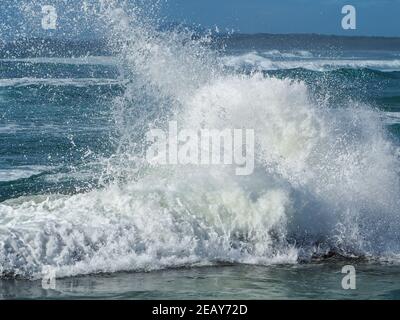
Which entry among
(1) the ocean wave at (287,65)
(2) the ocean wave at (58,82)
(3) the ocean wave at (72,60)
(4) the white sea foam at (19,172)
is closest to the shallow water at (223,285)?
(4) the white sea foam at (19,172)

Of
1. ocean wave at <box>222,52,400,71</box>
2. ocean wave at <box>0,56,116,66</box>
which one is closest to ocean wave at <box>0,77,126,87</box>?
ocean wave at <box>0,56,116,66</box>

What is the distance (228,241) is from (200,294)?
1.60m

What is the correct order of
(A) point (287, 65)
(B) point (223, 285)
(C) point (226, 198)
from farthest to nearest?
(A) point (287, 65) < (C) point (226, 198) < (B) point (223, 285)

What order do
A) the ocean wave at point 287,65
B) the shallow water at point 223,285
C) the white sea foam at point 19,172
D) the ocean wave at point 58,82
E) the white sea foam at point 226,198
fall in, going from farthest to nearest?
the ocean wave at point 287,65 < the ocean wave at point 58,82 < the white sea foam at point 19,172 < the white sea foam at point 226,198 < the shallow water at point 223,285

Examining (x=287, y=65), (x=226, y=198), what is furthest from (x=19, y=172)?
(x=287, y=65)

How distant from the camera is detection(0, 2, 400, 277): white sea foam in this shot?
895 cm

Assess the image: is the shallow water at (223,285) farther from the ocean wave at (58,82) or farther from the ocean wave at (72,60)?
the ocean wave at (72,60)

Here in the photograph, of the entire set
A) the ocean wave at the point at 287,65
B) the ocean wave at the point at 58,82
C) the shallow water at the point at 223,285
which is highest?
the ocean wave at the point at 287,65

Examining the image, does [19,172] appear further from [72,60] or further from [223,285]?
[72,60]

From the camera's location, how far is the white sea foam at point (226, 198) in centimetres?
895

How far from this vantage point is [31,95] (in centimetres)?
2616

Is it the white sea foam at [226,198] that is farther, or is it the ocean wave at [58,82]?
the ocean wave at [58,82]

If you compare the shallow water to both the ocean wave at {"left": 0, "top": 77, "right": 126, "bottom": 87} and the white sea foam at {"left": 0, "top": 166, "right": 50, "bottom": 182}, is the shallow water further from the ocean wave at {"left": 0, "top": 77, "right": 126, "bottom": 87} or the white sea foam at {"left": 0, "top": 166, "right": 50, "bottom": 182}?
the ocean wave at {"left": 0, "top": 77, "right": 126, "bottom": 87}

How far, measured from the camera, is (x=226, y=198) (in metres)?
9.98
